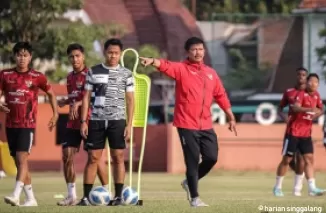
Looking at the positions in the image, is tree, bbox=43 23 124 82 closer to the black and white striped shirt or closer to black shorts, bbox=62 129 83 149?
black shorts, bbox=62 129 83 149

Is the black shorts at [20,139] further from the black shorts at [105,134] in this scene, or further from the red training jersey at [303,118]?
the red training jersey at [303,118]

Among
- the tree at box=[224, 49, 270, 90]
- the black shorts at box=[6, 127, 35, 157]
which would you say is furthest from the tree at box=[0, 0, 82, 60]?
the black shorts at box=[6, 127, 35, 157]

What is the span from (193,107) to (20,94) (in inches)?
88.9

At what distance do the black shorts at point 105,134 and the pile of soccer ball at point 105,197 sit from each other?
55 cm

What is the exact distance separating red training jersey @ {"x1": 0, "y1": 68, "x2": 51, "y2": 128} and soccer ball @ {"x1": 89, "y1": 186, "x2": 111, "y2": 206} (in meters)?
1.31

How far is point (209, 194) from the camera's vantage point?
21.5 metres

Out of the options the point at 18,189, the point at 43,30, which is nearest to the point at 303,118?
the point at 18,189

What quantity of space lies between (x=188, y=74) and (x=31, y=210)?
2916 mm

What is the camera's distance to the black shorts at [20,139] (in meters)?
16.5

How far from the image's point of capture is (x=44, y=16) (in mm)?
34531

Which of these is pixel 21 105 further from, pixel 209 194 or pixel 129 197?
pixel 209 194

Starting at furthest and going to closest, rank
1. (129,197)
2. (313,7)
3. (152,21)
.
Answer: (152,21)
(313,7)
(129,197)

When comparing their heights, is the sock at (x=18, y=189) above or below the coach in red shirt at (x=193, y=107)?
below

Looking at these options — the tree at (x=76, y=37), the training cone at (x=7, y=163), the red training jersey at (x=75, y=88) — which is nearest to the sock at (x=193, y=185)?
the red training jersey at (x=75, y=88)
